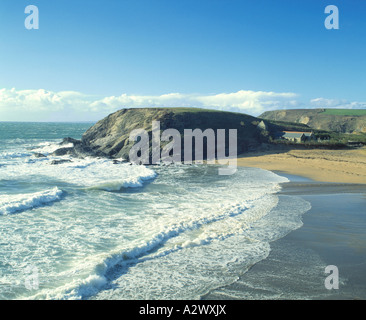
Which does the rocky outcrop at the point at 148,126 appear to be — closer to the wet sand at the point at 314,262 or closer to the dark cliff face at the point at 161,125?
the dark cliff face at the point at 161,125

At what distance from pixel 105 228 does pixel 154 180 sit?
11.7m

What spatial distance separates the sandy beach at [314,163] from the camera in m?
24.4

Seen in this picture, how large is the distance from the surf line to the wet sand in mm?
20001

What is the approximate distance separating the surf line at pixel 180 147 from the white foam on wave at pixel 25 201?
18.1 meters

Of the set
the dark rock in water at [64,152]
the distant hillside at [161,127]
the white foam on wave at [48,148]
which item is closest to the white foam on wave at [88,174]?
the dark rock in water at [64,152]

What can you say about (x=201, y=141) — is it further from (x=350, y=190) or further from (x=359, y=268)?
(x=359, y=268)

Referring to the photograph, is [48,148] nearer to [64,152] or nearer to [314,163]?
[64,152]

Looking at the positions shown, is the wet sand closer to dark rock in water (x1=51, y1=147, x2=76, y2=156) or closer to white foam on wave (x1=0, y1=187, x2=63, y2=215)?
white foam on wave (x1=0, y1=187, x2=63, y2=215)

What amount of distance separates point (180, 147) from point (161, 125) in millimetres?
5365

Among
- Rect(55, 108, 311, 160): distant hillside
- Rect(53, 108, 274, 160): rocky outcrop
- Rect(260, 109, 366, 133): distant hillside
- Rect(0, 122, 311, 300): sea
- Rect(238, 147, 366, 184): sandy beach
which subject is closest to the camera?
Rect(0, 122, 311, 300): sea

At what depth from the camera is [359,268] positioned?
27.2 ft

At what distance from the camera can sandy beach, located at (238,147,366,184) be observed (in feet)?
80.1

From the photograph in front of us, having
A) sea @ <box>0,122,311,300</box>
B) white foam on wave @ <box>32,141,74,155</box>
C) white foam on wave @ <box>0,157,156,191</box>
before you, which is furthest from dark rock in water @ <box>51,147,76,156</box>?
sea @ <box>0,122,311,300</box>
